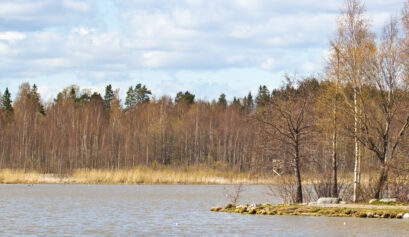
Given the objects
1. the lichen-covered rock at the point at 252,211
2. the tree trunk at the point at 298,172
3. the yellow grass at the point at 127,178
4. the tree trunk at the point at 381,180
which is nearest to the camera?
the lichen-covered rock at the point at 252,211

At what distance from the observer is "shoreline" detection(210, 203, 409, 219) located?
26859 mm

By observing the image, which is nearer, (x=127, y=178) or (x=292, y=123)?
(x=292, y=123)

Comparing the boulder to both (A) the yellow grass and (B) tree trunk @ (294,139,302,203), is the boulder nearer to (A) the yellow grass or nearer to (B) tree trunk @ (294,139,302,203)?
(B) tree trunk @ (294,139,302,203)

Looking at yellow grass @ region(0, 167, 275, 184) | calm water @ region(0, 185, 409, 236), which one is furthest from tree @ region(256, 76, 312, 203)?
yellow grass @ region(0, 167, 275, 184)

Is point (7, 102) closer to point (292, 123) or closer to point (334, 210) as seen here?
point (292, 123)

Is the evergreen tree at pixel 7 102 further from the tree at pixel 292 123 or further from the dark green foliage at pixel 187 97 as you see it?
the tree at pixel 292 123

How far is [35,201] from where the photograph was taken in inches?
1674

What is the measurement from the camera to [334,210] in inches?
1116

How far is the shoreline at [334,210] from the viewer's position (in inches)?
1057

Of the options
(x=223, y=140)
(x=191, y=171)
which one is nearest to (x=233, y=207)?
(x=191, y=171)

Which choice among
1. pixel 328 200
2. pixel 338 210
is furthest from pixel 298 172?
pixel 338 210

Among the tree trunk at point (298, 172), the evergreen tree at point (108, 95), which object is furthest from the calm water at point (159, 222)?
the evergreen tree at point (108, 95)

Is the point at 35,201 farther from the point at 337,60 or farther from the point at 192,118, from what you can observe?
the point at 192,118

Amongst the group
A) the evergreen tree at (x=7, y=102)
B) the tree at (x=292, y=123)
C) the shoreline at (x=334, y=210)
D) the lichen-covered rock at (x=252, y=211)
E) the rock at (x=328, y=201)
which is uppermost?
the evergreen tree at (x=7, y=102)
